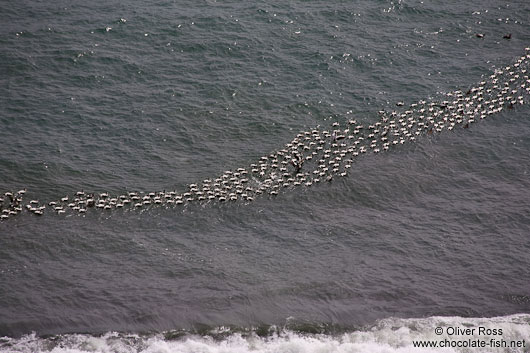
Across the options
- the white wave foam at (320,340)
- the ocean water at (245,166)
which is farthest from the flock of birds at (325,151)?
the white wave foam at (320,340)

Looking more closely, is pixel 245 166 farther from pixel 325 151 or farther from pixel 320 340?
pixel 320 340

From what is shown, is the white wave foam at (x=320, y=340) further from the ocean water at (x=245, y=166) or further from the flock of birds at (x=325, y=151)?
the flock of birds at (x=325, y=151)

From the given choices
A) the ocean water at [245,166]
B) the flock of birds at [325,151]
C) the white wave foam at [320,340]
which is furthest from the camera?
the flock of birds at [325,151]

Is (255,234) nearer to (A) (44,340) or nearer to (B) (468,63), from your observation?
(A) (44,340)

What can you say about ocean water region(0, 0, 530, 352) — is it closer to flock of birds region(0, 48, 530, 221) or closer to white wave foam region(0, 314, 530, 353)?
white wave foam region(0, 314, 530, 353)

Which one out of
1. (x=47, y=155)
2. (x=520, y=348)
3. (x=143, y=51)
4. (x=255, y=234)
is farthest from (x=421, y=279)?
(x=143, y=51)

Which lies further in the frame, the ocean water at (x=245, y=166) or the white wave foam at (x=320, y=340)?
the ocean water at (x=245, y=166)

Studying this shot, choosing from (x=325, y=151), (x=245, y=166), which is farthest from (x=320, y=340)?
(x=325, y=151)
